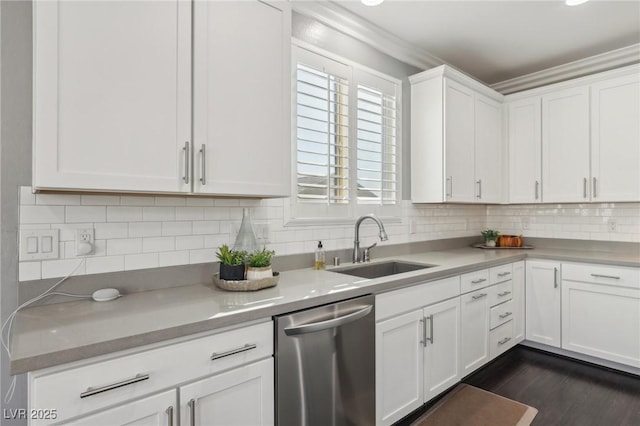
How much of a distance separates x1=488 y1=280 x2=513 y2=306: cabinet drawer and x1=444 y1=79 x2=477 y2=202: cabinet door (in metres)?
0.79

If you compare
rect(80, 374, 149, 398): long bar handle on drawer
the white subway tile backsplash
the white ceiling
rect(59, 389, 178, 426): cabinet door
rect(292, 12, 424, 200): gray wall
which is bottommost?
rect(59, 389, 178, 426): cabinet door

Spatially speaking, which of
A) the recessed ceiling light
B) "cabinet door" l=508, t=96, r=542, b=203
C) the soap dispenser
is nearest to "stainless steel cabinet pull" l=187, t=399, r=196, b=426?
the soap dispenser

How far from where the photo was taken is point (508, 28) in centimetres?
282

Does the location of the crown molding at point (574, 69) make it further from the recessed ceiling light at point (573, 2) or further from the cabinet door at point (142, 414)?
the cabinet door at point (142, 414)

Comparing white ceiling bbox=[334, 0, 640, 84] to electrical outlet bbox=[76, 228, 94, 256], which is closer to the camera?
electrical outlet bbox=[76, 228, 94, 256]

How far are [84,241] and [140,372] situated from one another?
72 centimetres

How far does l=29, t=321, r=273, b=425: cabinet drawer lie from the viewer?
1.03 meters

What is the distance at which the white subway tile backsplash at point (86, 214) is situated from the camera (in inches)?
61.0

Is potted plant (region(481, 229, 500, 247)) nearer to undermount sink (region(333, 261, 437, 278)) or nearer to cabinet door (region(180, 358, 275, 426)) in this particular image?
undermount sink (region(333, 261, 437, 278))

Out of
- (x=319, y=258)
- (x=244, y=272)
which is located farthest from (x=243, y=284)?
(x=319, y=258)

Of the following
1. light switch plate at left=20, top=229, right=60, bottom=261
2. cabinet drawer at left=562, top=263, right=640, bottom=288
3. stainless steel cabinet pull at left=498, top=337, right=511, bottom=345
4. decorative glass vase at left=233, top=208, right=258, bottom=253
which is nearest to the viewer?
light switch plate at left=20, top=229, right=60, bottom=261

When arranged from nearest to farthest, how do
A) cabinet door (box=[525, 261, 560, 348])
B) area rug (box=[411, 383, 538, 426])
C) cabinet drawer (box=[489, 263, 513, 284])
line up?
area rug (box=[411, 383, 538, 426])
cabinet drawer (box=[489, 263, 513, 284])
cabinet door (box=[525, 261, 560, 348])

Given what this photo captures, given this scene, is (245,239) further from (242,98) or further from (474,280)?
(474,280)

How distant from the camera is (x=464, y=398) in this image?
8.10 ft
